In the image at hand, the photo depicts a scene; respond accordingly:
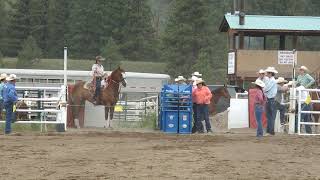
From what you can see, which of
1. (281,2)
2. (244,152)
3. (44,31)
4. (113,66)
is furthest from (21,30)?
(244,152)

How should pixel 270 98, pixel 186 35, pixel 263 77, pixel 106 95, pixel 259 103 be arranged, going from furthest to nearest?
pixel 186 35
pixel 106 95
pixel 263 77
pixel 270 98
pixel 259 103

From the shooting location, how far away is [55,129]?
65.3 ft

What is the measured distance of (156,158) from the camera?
11422 millimetres

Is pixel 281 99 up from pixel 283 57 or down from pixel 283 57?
down

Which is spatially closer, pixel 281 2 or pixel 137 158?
pixel 137 158

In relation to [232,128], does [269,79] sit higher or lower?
higher

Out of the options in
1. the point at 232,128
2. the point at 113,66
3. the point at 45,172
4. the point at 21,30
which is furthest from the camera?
the point at 21,30

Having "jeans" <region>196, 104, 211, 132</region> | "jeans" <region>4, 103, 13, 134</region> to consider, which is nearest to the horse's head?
"jeans" <region>196, 104, 211, 132</region>

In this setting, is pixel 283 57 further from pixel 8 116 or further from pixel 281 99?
pixel 8 116

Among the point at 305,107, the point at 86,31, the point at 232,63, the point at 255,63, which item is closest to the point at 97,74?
the point at 305,107

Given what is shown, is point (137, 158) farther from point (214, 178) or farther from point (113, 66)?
point (113, 66)

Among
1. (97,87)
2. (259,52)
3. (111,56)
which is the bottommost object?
(97,87)

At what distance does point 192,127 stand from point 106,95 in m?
3.13

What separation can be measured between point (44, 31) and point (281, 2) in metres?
28.2
